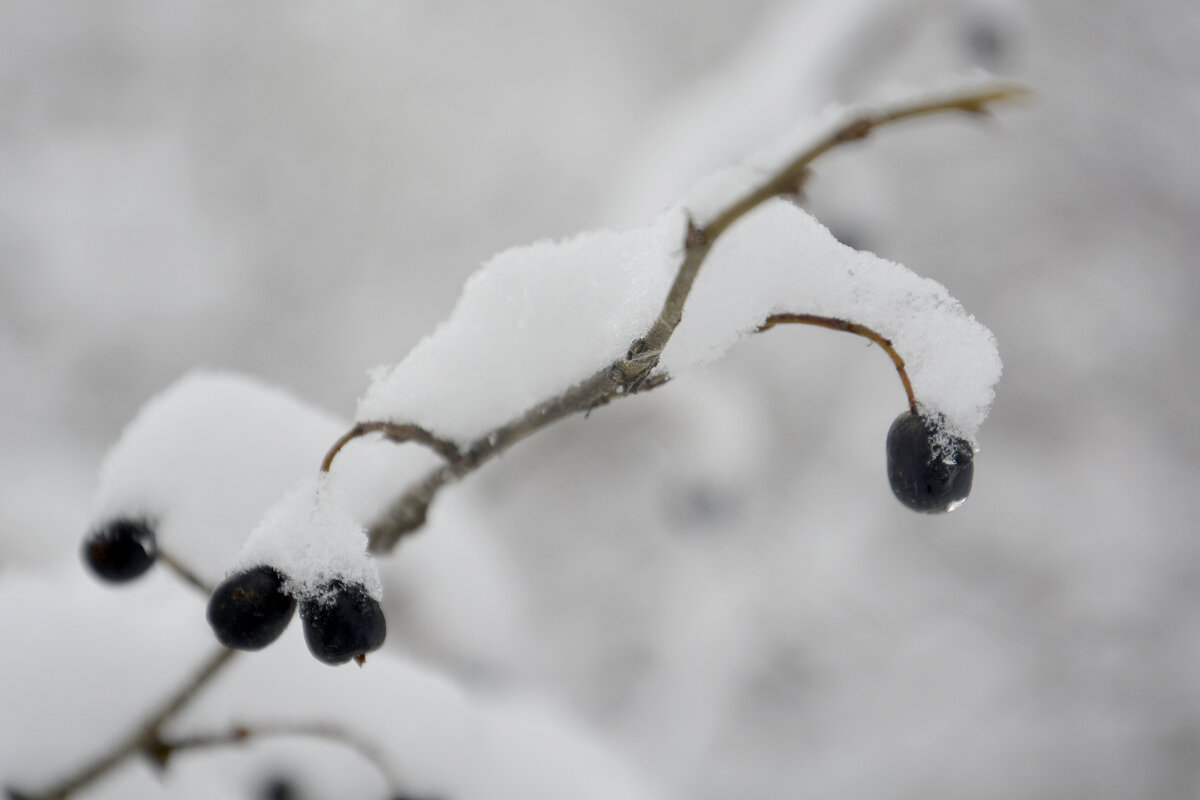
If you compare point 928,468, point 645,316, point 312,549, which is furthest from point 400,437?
point 928,468

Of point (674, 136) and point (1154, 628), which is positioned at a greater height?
point (674, 136)

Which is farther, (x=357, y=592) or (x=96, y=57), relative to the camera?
(x=96, y=57)

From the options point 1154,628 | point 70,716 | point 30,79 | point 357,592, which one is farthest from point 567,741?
point 30,79

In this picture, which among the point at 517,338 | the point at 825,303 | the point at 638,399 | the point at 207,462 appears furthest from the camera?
the point at 638,399

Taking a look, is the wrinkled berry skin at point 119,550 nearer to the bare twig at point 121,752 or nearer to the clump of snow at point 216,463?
the clump of snow at point 216,463

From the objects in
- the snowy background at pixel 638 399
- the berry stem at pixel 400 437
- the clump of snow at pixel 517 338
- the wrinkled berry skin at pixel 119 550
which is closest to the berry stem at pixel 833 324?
the clump of snow at pixel 517 338

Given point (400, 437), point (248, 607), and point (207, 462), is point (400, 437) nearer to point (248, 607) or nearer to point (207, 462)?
point (248, 607)

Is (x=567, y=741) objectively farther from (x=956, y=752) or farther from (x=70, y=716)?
(x=956, y=752)
